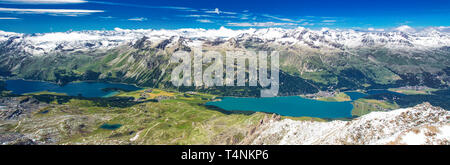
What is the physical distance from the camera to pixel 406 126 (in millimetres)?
55500

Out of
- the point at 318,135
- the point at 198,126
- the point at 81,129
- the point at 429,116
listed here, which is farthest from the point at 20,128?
the point at 429,116

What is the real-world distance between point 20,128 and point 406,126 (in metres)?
240

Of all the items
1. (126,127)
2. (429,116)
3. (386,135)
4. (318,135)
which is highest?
(429,116)

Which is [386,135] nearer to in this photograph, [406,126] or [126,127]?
[406,126]

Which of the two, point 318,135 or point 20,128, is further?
point 20,128
